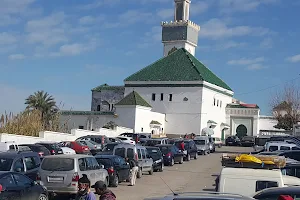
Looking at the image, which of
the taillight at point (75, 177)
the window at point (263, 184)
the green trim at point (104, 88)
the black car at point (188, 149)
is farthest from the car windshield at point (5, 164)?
the green trim at point (104, 88)

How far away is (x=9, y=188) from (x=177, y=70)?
67208 mm

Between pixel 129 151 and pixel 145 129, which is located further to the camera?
pixel 145 129

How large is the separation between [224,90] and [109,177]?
222 ft

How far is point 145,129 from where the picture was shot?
2842 inches

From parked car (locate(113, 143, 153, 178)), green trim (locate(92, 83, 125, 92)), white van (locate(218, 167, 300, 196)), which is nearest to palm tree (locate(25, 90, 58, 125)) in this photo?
green trim (locate(92, 83, 125, 92))

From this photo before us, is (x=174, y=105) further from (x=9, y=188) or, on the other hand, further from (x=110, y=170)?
(x=9, y=188)

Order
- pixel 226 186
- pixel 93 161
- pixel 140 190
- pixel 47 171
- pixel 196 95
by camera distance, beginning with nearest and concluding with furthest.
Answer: pixel 226 186 → pixel 47 171 → pixel 93 161 → pixel 140 190 → pixel 196 95

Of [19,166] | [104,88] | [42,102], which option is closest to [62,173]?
[19,166]

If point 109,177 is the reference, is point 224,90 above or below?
above

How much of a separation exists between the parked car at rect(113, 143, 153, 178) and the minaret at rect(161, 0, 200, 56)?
66.1 meters

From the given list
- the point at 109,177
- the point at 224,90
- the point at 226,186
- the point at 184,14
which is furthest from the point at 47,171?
the point at 184,14

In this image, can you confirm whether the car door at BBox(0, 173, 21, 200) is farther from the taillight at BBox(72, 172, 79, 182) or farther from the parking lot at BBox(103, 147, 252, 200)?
the parking lot at BBox(103, 147, 252, 200)

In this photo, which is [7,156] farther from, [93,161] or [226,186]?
[226,186]

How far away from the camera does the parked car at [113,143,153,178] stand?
81.0 ft
